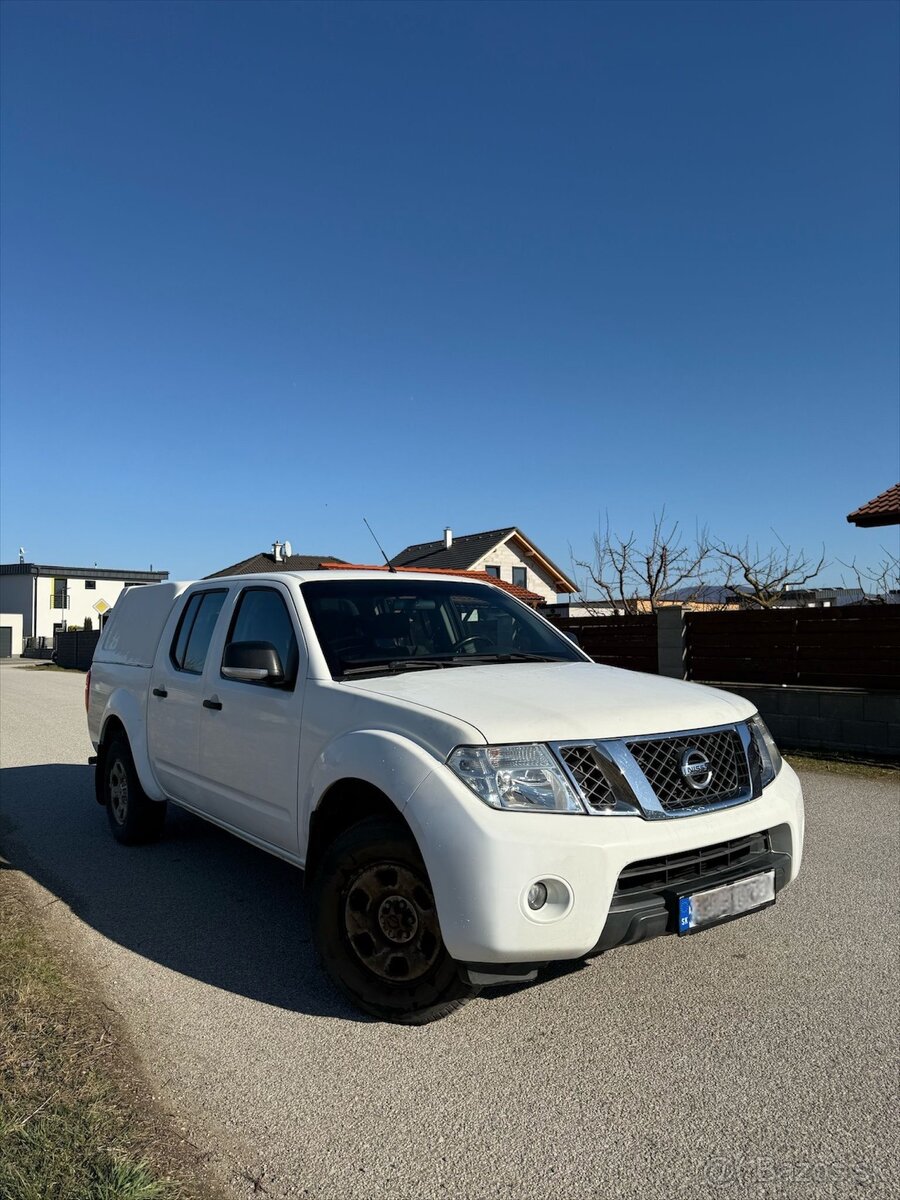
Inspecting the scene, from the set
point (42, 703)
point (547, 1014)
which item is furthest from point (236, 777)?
point (42, 703)

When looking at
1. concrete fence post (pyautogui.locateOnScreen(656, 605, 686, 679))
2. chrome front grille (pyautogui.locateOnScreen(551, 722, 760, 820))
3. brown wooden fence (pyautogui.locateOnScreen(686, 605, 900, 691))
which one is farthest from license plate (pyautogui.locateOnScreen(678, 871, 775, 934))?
concrete fence post (pyautogui.locateOnScreen(656, 605, 686, 679))

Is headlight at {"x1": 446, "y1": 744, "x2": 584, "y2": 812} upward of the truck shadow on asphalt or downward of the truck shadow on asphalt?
upward

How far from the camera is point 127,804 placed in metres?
5.86

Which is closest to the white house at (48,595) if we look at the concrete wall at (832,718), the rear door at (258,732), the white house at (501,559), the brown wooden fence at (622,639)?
the white house at (501,559)

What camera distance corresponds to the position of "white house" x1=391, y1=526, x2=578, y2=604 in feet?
151

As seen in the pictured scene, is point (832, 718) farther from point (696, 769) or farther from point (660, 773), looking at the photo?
point (660, 773)

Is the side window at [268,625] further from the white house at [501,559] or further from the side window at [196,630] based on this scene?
the white house at [501,559]

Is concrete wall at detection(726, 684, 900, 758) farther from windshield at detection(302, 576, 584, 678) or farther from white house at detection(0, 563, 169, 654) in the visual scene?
white house at detection(0, 563, 169, 654)

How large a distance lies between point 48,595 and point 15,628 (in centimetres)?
314

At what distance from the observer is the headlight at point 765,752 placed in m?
3.53

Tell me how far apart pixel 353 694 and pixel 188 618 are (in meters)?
2.27

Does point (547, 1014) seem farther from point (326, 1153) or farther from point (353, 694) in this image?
point (353, 694)

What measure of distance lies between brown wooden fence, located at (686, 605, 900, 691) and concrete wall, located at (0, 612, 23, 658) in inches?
2142

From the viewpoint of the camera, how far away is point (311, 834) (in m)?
3.59
